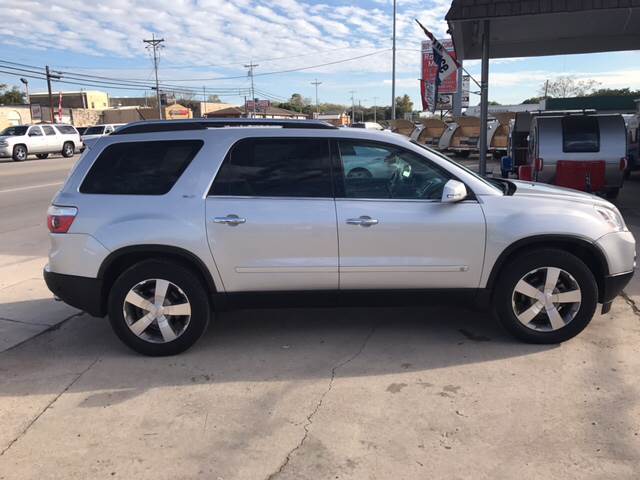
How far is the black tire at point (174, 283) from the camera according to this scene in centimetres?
421

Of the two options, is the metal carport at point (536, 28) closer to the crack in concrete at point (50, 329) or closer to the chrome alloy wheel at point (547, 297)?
the chrome alloy wheel at point (547, 297)

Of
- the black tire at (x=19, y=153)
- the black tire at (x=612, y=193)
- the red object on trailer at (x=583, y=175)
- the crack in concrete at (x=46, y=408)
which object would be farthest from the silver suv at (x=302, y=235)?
the black tire at (x=19, y=153)

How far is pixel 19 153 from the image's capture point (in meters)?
27.7

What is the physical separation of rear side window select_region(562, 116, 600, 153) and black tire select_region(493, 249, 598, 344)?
7.50 meters

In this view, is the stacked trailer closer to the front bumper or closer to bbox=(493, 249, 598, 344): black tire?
bbox=(493, 249, 598, 344): black tire

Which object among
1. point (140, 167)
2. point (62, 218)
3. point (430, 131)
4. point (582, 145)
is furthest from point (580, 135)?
point (430, 131)

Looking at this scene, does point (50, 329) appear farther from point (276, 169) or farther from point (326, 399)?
point (326, 399)

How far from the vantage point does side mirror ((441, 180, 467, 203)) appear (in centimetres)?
409

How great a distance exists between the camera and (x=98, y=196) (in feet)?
14.0

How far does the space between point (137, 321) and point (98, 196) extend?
3.25ft

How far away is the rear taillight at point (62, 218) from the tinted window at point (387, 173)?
2.07m

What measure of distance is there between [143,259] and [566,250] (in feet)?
10.7

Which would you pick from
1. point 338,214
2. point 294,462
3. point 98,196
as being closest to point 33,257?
point 98,196

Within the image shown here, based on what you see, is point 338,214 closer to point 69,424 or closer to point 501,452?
point 501,452
